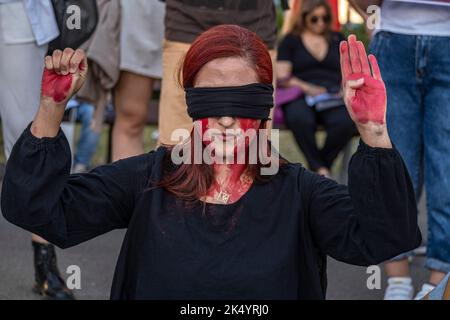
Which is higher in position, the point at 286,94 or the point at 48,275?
the point at 286,94

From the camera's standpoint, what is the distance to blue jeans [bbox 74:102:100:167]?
26.2 ft

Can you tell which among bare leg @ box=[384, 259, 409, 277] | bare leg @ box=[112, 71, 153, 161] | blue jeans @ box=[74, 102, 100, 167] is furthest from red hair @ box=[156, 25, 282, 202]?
blue jeans @ box=[74, 102, 100, 167]

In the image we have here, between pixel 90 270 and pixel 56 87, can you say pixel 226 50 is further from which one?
pixel 90 270

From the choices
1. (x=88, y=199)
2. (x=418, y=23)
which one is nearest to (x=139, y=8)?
(x=418, y=23)

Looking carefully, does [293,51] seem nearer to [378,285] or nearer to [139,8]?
[139,8]

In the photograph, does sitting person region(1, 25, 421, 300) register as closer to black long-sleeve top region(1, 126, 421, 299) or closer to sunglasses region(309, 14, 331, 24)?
black long-sleeve top region(1, 126, 421, 299)

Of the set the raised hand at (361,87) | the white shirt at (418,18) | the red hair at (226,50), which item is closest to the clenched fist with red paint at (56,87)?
the red hair at (226,50)

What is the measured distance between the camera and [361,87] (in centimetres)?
246

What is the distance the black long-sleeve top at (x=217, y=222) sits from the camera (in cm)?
252

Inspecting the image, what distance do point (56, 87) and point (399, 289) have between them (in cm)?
245

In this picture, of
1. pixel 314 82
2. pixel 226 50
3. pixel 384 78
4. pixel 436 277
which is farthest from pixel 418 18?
pixel 314 82

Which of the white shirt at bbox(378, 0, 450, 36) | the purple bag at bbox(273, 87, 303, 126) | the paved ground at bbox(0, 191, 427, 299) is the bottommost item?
the paved ground at bbox(0, 191, 427, 299)

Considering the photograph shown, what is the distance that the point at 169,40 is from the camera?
14.5 feet

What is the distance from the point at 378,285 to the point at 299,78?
2.83 meters
